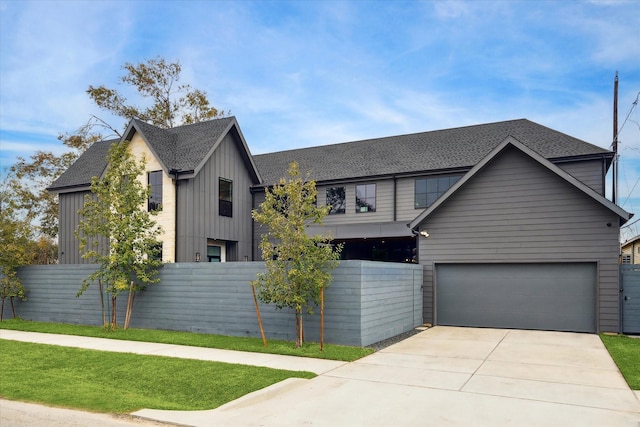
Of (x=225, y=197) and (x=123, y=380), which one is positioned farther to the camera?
(x=225, y=197)

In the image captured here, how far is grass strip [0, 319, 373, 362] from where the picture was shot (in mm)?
11133

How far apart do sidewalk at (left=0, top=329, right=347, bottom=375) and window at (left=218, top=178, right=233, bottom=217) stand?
31.9 ft

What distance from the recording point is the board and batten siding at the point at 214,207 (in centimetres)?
2073

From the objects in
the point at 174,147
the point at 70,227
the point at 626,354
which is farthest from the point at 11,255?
the point at 626,354

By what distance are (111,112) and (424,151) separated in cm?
2436

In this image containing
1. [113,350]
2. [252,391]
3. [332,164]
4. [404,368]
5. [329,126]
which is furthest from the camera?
[329,126]

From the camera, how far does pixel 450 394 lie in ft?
25.6

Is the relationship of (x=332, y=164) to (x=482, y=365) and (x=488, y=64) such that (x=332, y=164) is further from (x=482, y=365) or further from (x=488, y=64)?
(x=482, y=365)

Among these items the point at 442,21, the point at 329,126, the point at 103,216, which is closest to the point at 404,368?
the point at 103,216

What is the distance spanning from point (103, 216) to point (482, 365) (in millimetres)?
11537

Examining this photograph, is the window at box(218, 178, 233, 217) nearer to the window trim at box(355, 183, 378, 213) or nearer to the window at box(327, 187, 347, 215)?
the window at box(327, 187, 347, 215)

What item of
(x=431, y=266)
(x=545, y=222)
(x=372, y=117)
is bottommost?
(x=431, y=266)

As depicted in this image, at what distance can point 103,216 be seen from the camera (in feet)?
50.5

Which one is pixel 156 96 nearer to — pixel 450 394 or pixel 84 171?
pixel 84 171
